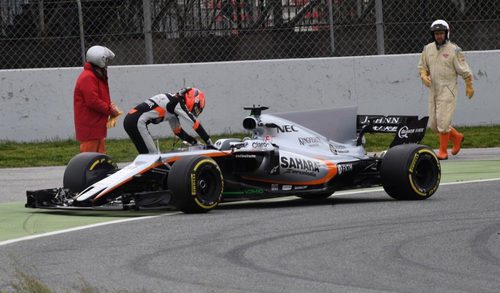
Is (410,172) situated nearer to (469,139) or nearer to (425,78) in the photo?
(425,78)

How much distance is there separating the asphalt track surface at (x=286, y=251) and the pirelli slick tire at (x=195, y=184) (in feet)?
0.36

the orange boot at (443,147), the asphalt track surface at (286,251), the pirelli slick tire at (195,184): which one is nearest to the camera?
the asphalt track surface at (286,251)

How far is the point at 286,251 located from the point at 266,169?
3165mm

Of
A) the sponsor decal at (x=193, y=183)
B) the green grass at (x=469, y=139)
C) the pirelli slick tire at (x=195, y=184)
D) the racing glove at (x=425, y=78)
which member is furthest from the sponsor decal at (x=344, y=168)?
the green grass at (x=469, y=139)

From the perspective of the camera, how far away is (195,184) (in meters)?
11.0

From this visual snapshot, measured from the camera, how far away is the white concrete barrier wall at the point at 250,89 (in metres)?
18.7

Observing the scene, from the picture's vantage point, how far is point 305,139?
12.3 meters

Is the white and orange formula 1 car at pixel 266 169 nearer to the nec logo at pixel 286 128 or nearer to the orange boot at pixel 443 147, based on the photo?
the nec logo at pixel 286 128

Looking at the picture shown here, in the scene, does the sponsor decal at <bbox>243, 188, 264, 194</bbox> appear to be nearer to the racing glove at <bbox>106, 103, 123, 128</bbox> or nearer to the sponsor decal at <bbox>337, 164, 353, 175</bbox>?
the sponsor decal at <bbox>337, 164, 353, 175</bbox>

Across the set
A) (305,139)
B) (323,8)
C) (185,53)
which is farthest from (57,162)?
(305,139)

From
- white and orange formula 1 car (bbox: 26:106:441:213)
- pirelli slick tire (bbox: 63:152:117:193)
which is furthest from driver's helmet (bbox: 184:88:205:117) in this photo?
pirelli slick tire (bbox: 63:152:117:193)

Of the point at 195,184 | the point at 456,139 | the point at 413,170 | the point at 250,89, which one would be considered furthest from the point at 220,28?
the point at 195,184

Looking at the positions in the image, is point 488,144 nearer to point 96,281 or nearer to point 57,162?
point 57,162

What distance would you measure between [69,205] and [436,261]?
4.14 metres
